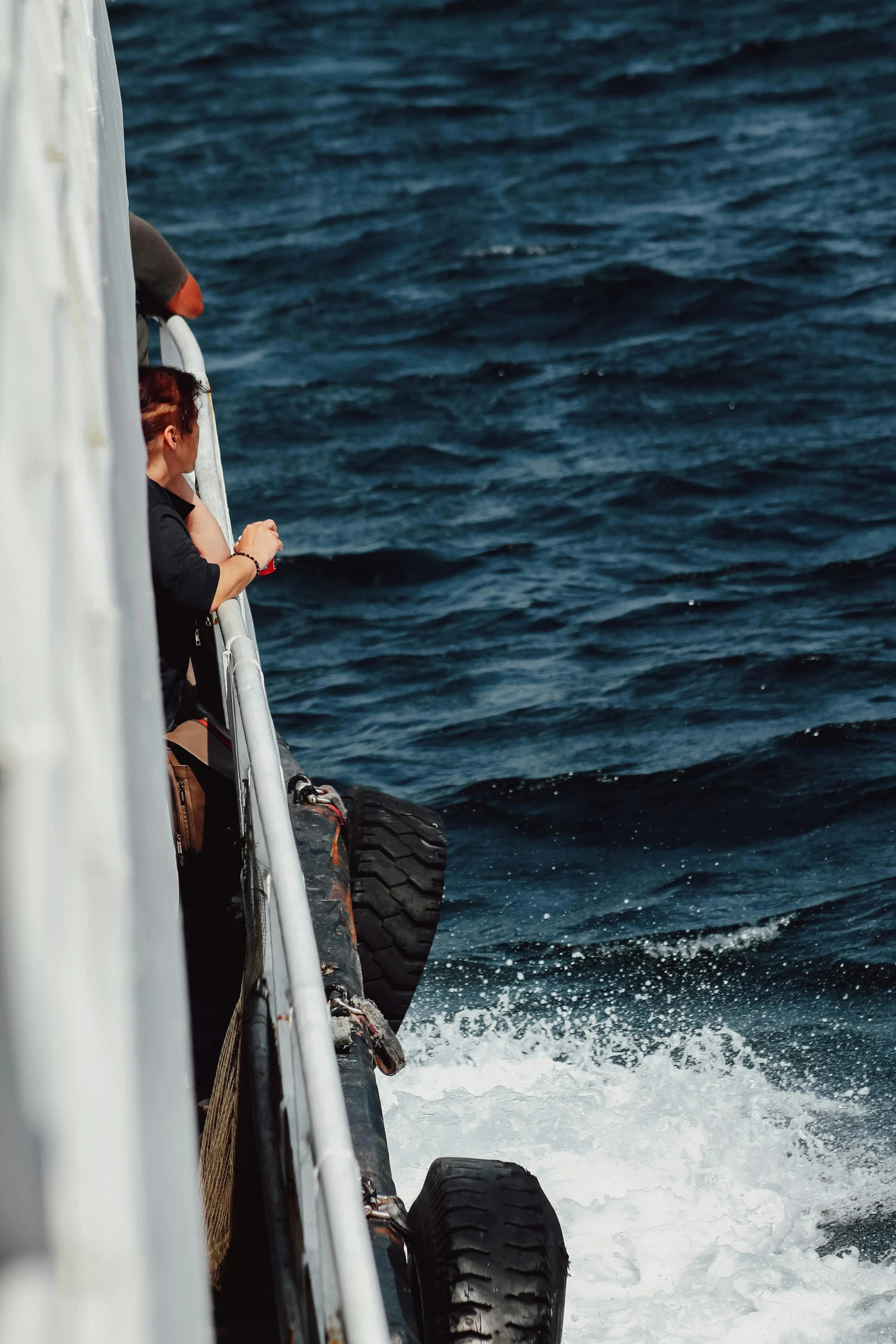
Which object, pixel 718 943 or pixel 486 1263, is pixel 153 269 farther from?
pixel 486 1263

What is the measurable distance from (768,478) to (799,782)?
3.93 meters

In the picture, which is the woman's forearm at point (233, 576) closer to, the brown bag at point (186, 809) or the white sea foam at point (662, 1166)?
the brown bag at point (186, 809)

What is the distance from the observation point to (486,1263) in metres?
3.32

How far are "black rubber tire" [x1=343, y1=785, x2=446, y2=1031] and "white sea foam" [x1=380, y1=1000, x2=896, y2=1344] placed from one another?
0.69 meters

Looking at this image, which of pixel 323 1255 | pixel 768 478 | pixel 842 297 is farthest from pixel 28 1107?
pixel 842 297

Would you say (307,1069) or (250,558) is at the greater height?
(250,558)

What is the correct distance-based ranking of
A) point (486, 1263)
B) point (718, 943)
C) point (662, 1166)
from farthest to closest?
point (718, 943), point (662, 1166), point (486, 1263)

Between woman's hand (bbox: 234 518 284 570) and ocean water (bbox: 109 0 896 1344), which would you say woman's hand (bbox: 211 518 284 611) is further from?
ocean water (bbox: 109 0 896 1344)

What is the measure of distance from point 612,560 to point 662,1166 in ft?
19.0

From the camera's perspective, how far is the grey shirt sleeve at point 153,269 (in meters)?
5.89

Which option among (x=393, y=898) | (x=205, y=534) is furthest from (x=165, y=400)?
(x=393, y=898)

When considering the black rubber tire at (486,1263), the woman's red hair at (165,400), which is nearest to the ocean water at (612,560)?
the black rubber tire at (486,1263)

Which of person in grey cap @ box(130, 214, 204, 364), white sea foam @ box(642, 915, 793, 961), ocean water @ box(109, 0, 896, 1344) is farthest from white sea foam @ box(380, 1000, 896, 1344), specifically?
person in grey cap @ box(130, 214, 204, 364)

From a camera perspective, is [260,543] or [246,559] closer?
[246,559]
